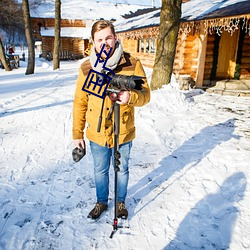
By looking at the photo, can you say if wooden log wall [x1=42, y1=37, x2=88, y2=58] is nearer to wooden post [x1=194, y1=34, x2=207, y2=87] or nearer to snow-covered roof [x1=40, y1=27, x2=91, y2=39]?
snow-covered roof [x1=40, y1=27, x2=91, y2=39]

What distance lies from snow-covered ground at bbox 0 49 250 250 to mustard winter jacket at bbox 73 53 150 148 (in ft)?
3.20

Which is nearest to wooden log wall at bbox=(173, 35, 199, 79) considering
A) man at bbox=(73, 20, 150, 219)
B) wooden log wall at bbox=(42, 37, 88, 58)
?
man at bbox=(73, 20, 150, 219)

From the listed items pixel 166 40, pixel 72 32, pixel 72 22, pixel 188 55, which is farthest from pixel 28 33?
pixel 72 22

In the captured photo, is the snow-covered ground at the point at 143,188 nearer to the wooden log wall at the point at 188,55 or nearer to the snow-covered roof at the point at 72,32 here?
the wooden log wall at the point at 188,55

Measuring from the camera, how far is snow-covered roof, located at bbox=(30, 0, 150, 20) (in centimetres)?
3235

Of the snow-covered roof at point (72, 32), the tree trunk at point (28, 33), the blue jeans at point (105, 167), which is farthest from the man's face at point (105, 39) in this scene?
the snow-covered roof at point (72, 32)

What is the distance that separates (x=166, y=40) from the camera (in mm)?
7199

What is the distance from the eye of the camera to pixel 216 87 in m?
10.2

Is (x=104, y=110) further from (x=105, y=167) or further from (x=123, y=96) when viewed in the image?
(x=105, y=167)

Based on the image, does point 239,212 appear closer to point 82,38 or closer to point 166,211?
point 166,211

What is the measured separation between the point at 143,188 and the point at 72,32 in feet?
102

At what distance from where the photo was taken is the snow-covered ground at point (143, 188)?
2240 mm

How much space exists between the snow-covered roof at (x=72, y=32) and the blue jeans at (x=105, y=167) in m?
29.2

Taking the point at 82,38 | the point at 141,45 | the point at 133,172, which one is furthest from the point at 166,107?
the point at 82,38
